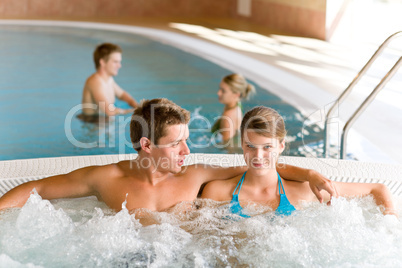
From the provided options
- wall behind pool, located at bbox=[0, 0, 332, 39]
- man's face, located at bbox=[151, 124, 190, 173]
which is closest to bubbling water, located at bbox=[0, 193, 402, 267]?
man's face, located at bbox=[151, 124, 190, 173]

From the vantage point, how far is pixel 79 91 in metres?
6.65

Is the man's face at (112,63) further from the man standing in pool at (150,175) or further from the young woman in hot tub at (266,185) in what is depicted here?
the young woman in hot tub at (266,185)

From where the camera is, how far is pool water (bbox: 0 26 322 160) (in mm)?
4859

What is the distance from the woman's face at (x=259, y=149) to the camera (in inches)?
99.5

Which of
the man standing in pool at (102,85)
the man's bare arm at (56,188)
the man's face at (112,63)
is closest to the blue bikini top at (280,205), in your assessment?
Result: the man's bare arm at (56,188)

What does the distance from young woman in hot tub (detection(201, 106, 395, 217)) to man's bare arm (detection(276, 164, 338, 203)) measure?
5cm

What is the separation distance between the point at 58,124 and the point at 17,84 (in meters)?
1.79

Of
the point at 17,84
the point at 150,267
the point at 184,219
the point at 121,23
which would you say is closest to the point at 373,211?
the point at 184,219

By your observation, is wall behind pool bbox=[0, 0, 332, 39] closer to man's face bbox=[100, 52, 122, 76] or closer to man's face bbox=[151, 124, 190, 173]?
man's face bbox=[100, 52, 122, 76]

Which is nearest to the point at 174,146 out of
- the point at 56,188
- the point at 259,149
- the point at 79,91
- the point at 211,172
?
the point at 211,172

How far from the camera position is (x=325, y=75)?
676cm

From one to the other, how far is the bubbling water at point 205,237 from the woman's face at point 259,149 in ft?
0.94

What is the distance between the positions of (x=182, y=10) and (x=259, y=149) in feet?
37.3

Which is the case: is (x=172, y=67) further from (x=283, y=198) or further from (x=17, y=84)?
(x=283, y=198)
